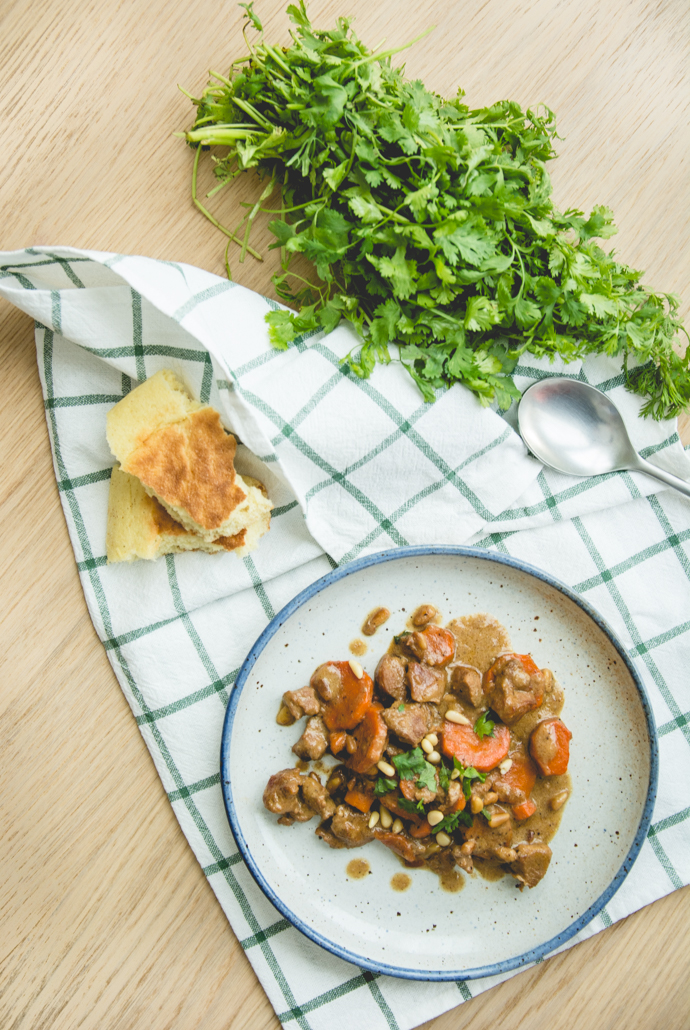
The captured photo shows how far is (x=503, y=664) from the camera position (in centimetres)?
248

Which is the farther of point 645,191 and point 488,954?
point 645,191

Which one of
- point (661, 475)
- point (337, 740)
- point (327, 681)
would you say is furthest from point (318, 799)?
point (661, 475)

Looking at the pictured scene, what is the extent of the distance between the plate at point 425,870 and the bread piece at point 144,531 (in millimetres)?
368

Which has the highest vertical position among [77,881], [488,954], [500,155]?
[500,155]

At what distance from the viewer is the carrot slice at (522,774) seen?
2514 mm

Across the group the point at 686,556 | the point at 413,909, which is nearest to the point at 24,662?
the point at 413,909

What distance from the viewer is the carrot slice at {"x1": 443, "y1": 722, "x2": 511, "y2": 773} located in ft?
8.07

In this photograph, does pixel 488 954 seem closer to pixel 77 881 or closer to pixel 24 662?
pixel 77 881

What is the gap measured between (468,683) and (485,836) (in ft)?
1.91

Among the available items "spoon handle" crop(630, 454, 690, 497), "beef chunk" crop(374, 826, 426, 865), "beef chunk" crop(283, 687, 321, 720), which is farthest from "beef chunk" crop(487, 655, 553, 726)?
"spoon handle" crop(630, 454, 690, 497)

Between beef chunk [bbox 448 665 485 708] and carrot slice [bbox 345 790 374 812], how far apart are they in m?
0.51

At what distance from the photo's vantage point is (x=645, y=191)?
106 inches

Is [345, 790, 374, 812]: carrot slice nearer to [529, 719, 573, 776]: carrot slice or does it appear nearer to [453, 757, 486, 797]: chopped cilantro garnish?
[453, 757, 486, 797]: chopped cilantro garnish

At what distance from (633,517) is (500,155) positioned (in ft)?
4.80
